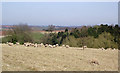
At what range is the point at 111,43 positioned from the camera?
2970 cm

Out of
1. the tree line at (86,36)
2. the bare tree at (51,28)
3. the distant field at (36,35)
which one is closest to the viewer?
the tree line at (86,36)

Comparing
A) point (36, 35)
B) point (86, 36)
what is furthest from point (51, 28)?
point (86, 36)

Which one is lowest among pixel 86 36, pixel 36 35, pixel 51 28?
pixel 86 36

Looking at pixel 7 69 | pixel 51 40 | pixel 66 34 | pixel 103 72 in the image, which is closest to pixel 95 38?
pixel 66 34

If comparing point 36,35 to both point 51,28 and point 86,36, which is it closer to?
point 86,36

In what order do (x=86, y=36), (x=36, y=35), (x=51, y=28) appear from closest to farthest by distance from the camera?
1. (x=86, y=36)
2. (x=36, y=35)
3. (x=51, y=28)

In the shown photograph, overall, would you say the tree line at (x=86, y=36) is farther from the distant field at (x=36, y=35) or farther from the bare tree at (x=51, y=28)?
the bare tree at (x=51, y=28)

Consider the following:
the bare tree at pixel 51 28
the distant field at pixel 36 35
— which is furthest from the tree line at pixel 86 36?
the bare tree at pixel 51 28

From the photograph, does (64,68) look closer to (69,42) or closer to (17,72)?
(17,72)

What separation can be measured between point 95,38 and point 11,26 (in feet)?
52.9

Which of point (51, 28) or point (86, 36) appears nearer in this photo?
point (86, 36)

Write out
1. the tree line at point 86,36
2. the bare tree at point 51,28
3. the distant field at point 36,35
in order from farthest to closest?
1. the bare tree at point 51,28
2. the distant field at point 36,35
3. the tree line at point 86,36

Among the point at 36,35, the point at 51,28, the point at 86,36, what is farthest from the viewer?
the point at 51,28

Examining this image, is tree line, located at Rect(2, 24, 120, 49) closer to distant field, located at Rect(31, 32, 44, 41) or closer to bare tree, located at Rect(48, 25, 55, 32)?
distant field, located at Rect(31, 32, 44, 41)
